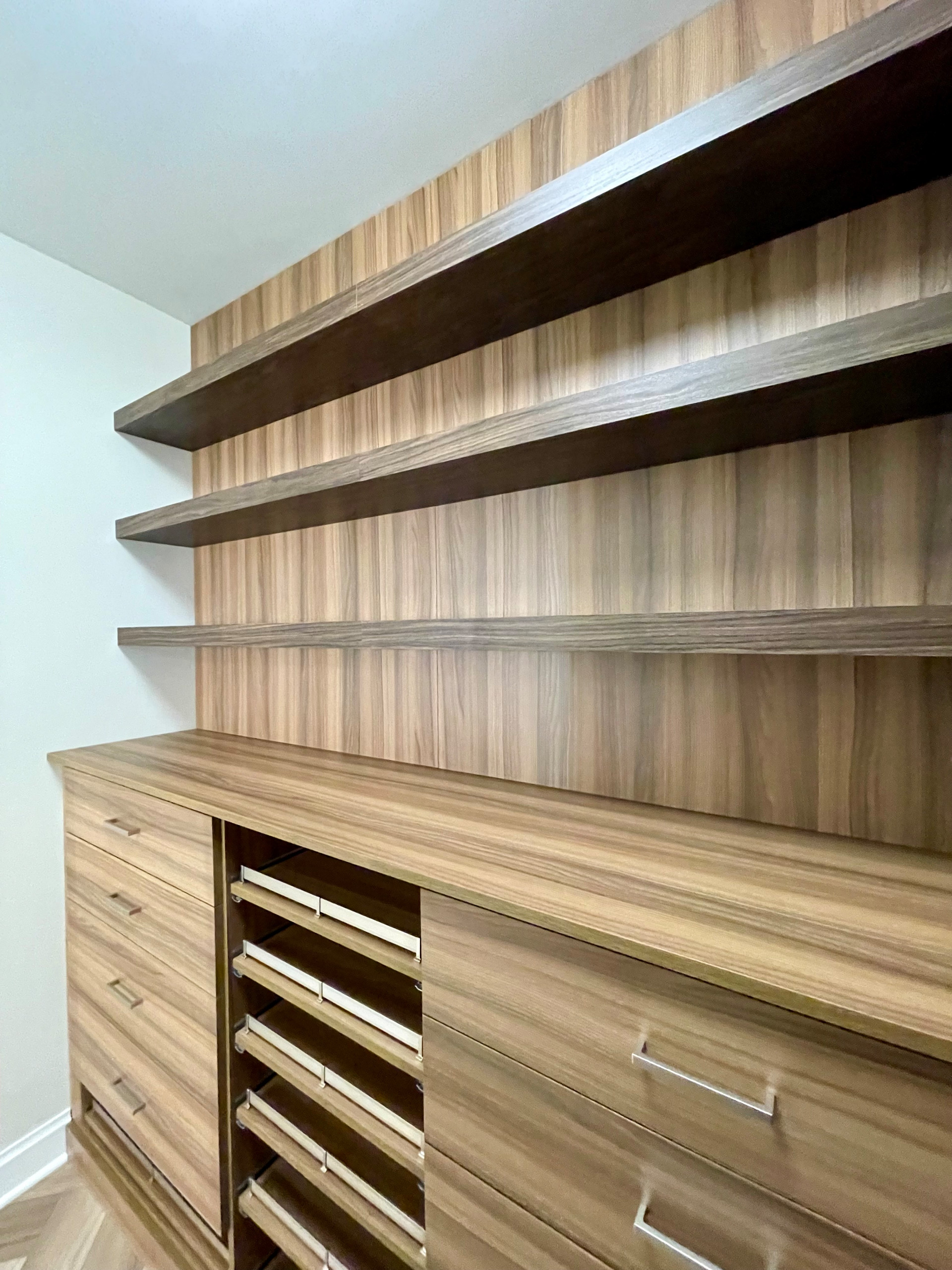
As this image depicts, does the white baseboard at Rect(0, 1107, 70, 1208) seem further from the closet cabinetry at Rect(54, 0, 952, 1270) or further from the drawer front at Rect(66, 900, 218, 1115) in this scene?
the drawer front at Rect(66, 900, 218, 1115)

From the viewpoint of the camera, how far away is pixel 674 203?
2.69 feet

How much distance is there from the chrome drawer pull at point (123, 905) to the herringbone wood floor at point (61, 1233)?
2.38 ft

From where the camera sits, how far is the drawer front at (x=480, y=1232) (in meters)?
0.67

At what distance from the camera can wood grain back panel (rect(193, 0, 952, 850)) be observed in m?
0.81

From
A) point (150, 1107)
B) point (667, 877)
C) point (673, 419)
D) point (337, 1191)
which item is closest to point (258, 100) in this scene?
point (673, 419)

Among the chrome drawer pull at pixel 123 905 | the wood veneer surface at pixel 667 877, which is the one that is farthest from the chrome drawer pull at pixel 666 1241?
the chrome drawer pull at pixel 123 905

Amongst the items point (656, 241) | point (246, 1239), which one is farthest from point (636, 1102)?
point (656, 241)

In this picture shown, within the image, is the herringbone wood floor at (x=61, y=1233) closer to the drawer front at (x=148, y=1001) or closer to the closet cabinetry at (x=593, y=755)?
the closet cabinetry at (x=593, y=755)

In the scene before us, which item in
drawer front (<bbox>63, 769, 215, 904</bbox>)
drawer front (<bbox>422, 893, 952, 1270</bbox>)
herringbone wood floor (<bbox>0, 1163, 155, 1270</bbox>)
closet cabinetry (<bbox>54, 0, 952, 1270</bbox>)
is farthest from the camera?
herringbone wood floor (<bbox>0, 1163, 155, 1270</bbox>)

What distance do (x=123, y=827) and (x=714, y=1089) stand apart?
1295 mm

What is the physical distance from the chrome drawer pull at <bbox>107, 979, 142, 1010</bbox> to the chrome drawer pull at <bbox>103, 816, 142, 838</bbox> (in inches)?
14.3

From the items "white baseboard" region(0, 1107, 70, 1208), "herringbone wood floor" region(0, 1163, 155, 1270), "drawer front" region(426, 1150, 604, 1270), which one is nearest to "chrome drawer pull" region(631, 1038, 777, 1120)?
"drawer front" region(426, 1150, 604, 1270)

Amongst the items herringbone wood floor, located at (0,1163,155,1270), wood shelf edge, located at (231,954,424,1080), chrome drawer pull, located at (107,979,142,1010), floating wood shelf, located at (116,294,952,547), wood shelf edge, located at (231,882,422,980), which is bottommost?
herringbone wood floor, located at (0,1163,155,1270)

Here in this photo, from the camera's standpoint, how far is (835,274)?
839 mm
